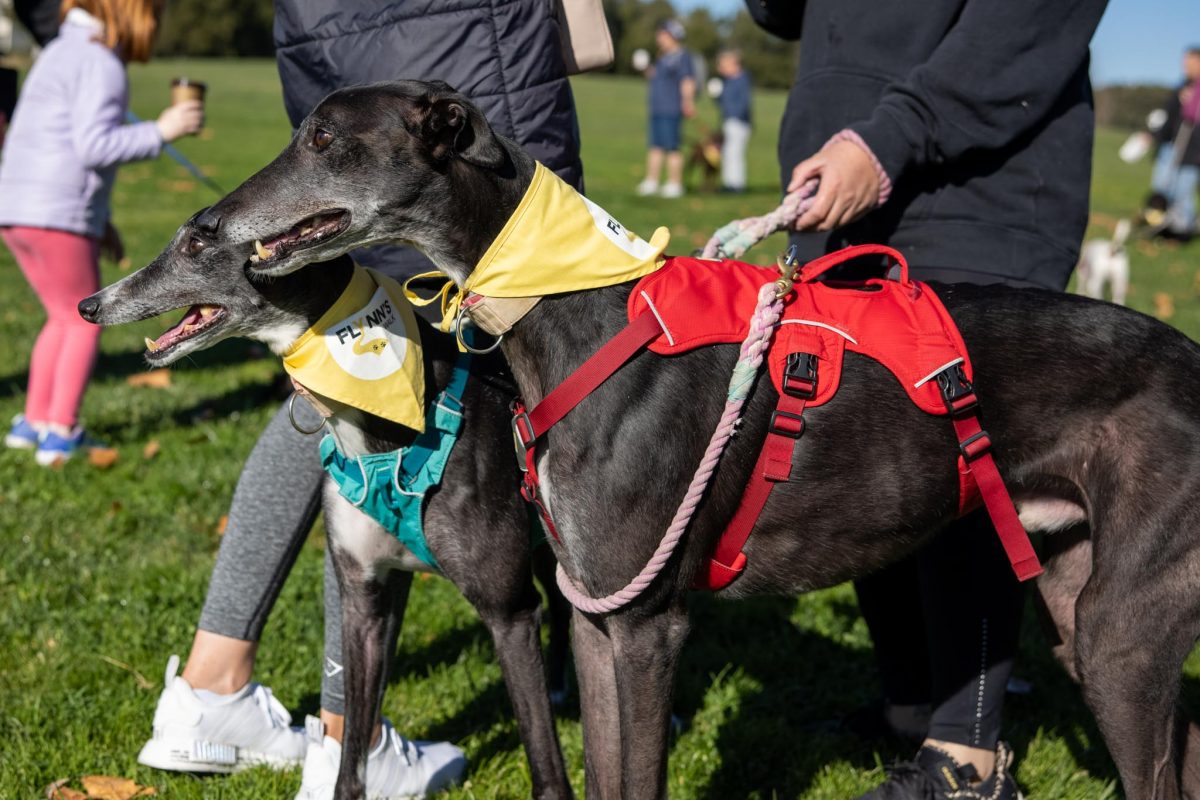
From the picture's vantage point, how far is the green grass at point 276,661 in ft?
12.5

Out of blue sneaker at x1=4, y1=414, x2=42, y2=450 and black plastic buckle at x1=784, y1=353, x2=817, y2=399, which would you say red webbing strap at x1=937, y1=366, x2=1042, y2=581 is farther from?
blue sneaker at x1=4, y1=414, x2=42, y2=450

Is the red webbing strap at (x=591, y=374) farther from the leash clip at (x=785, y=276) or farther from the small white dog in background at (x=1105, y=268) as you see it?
the small white dog in background at (x=1105, y=268)

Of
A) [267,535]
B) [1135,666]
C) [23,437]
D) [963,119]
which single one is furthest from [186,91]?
[1135,666]

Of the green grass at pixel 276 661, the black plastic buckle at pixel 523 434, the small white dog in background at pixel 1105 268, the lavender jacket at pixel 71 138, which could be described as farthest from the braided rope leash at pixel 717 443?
the small white dog in background at pixel 1105 268

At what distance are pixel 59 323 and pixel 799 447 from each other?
5.31 m

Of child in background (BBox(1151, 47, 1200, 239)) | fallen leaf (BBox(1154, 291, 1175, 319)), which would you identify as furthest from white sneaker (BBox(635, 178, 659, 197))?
fallen leaf (BBox(1154, 291, 1175, 319))

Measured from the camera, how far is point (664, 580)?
2652 millimetres

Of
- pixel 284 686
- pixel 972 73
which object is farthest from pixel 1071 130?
pixel 284 686

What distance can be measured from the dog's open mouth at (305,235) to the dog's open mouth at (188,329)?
0.38 metres

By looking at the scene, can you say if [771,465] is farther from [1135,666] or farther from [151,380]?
[151,380]

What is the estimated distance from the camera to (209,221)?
8.75 feet

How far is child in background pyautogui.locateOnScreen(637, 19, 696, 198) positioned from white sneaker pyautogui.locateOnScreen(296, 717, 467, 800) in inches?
699

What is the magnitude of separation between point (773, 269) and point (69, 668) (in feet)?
9.70

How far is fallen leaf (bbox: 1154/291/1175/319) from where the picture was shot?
1171cm
